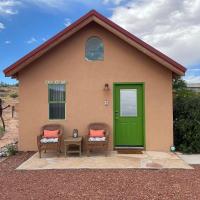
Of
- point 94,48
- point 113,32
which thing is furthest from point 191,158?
point 94,48

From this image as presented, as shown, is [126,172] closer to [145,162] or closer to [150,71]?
[145,162]

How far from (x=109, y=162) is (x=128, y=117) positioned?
8.05ft

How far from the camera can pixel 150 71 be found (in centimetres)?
1101

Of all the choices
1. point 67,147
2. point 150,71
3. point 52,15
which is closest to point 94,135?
point 67,147

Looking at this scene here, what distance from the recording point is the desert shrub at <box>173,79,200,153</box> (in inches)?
422

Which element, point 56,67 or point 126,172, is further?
point 56,67

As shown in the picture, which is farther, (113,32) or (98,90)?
(98,90)

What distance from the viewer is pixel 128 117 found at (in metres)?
11.2

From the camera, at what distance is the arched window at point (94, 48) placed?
439 inches

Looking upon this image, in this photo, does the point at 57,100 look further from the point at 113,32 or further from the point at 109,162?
the point at 109,162

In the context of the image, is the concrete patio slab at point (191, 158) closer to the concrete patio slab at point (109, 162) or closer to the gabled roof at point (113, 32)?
the concrete patio slab at point (109, 162)

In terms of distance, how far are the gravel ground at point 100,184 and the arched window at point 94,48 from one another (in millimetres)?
4451

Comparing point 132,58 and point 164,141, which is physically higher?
point 132,58

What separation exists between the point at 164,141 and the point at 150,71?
97.5 inches
